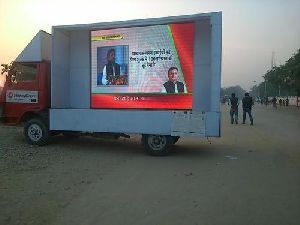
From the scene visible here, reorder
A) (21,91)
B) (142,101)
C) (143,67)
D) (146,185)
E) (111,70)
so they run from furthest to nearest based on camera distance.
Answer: (21,91), (111,70), (142,101), (143,67), (146,185)

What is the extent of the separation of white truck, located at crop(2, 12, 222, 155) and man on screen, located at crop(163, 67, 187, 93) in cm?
3

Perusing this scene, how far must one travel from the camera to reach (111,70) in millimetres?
10766

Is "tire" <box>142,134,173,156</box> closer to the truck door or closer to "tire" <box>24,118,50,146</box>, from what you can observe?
"tire" <box>24,118,50,146</box>

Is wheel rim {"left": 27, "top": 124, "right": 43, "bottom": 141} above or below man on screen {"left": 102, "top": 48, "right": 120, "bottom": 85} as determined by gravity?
below

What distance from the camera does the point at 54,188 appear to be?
6418mm

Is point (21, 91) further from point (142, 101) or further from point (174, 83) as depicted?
point (174, 83)

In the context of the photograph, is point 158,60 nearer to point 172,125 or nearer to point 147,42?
point 147,42

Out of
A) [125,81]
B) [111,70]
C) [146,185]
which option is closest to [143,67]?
[125,81]

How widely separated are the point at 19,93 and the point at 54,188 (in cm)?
563

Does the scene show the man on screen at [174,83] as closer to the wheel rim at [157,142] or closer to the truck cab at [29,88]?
the wheel rim at [157,142]

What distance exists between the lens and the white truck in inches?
371

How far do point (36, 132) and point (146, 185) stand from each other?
5.41 metres

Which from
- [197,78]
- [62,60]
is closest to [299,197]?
[197,78]

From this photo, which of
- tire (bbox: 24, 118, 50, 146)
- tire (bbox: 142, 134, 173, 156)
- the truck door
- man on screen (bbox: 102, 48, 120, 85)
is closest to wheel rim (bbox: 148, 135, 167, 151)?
tire (bbox: 142, 134, 173, 156)
